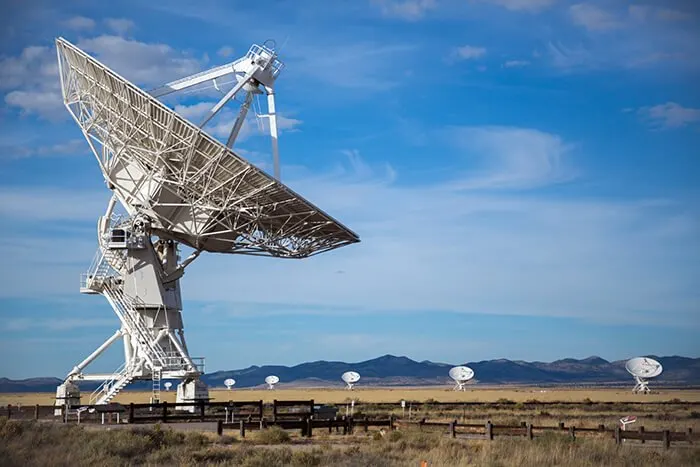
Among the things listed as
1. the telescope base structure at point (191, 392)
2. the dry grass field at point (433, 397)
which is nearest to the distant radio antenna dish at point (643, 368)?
the dry grass field at point (433, 397)

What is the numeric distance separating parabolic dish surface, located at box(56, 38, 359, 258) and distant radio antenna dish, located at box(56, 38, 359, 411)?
0.06 m

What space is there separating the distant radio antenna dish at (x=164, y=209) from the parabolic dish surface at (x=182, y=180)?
0.18 ft

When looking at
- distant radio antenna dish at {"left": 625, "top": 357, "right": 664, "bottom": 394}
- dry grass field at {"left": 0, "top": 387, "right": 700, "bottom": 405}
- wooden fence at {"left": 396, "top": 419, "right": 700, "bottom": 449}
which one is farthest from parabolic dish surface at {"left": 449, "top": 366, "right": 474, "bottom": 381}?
wooden fence at {"left": 396, "top": 419, "right": 700, "bottom": 449}

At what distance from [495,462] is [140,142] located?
23.3 metres

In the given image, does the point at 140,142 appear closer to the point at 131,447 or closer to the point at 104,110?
the point at 104,110

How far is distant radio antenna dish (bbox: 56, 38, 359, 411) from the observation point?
39.2 m

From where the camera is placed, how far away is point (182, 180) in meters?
40.6

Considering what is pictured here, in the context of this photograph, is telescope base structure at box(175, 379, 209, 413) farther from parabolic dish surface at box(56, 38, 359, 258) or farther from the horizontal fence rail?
parabolic dish surface at box(56, 38, 359, 258)

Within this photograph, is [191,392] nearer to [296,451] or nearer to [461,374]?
[296,451]

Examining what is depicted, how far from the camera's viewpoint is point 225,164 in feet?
127

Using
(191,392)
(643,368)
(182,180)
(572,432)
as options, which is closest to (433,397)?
(643,368)

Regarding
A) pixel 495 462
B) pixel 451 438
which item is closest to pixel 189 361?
pixel 451 438

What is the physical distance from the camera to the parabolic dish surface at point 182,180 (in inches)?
1522

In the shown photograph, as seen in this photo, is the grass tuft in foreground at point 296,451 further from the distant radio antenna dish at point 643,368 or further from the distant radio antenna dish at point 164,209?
the distant radio antenna dish at point 643,368
